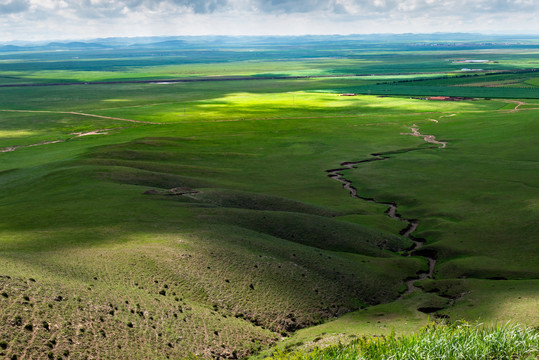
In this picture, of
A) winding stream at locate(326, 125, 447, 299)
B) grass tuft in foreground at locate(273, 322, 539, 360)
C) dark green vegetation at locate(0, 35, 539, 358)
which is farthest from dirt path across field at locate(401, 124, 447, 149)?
grass tuft in foreground at locate(273, 322, 539, 360)

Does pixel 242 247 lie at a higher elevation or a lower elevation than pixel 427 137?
lower

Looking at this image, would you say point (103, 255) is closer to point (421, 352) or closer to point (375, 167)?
point (421, 352)

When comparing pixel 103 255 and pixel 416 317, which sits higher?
pixel 103 255

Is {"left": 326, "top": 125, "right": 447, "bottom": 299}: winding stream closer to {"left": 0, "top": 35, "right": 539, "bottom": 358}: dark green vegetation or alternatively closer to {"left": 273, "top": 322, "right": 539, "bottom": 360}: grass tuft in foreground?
{"left": 0, "top": 35, "right": 539, "bottom": 358}: dark green vegetation

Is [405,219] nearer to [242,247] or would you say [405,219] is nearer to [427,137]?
[242,247]

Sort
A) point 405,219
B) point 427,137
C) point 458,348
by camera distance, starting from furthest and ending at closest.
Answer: point 427,137
point 405,219
point 458,348

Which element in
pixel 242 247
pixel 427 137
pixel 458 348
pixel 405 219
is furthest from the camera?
pixel 427 137

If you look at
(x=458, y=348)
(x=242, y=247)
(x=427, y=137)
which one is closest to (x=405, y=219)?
(x=242, y=247)

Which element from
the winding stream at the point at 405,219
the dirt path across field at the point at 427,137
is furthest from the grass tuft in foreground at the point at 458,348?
the dirt path across field at the point at 427,137

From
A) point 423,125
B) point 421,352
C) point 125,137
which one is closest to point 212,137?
point 125,137

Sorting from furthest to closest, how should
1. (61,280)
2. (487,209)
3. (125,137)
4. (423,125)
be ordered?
1. (423,125)
2. (125,137)
3. (487,209)
4. (61,280)

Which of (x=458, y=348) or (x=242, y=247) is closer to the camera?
(x=458, y=348)
